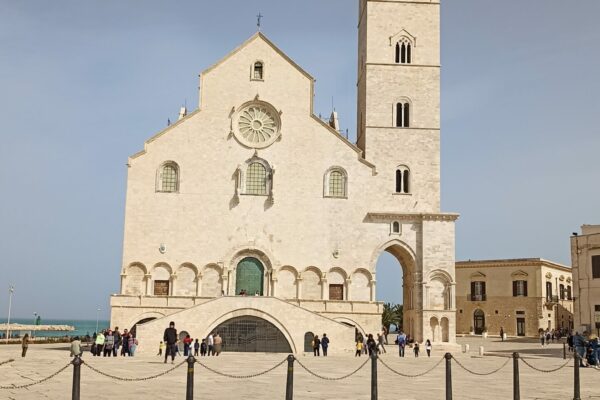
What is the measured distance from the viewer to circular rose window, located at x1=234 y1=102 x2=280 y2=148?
41906 millimetres

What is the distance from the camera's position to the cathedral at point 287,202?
40.0 meters

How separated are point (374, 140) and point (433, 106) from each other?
406 centimetres

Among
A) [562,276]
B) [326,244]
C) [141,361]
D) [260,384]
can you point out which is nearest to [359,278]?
[326,244]

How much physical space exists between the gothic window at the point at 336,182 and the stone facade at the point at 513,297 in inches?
1055

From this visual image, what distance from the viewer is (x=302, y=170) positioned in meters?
41.7

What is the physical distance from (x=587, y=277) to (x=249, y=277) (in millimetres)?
20728

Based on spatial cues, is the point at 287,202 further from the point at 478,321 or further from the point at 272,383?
the point at 478,321

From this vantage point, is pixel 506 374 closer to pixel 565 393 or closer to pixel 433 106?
pixel 565 393

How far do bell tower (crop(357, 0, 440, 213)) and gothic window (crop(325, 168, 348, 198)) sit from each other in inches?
87.0

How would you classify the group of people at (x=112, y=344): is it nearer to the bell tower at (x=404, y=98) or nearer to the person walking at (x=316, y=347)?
the person walking at (x=316, y=347)

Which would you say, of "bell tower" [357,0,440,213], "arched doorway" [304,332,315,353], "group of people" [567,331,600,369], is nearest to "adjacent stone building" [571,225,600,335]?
"bell tower" [357,0,440,213]

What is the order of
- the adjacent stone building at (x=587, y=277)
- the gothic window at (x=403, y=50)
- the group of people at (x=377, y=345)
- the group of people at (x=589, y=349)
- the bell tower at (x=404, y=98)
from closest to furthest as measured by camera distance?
the group of people at (x=589, y=349), the group of people at (x=377, y=345), the bell tower at (x=404, y=98), the gothic window at (x=403, y=50), the adjacent stone building at (x=587, y=277)

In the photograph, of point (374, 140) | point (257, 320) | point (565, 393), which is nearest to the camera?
→ point (565, 393)

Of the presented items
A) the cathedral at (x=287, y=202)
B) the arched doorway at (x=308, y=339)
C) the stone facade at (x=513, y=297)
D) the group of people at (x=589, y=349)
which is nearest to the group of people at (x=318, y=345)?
the arched doorway at (x=308, y=339)
